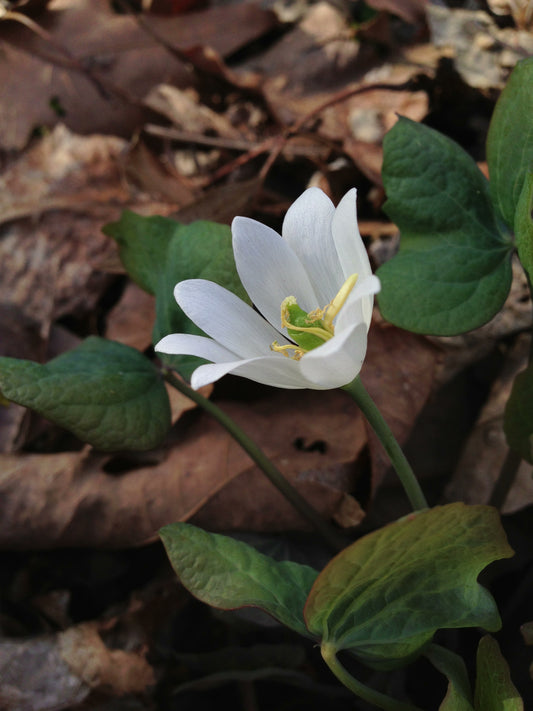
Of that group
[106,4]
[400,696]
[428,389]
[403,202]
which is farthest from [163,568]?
[106,4]

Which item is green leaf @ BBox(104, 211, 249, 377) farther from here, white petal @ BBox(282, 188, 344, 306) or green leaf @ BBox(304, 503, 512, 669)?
green leaf @ BBox(304, 503, 512, 669)

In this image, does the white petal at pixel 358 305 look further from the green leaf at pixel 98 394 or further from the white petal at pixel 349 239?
the green leaf at pixel 98 394

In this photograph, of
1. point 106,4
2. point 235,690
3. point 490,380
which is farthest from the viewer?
point 106,4

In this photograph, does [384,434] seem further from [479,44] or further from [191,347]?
[479,44]

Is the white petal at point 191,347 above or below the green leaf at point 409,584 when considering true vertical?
above

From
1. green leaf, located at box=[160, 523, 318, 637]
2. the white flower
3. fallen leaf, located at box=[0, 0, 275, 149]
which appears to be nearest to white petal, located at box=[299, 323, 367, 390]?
the white flower

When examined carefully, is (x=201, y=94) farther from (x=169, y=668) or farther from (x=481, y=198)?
(x=169, y=668)

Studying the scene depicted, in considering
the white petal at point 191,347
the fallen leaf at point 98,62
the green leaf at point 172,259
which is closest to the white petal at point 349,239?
the white petal at point 191,347
